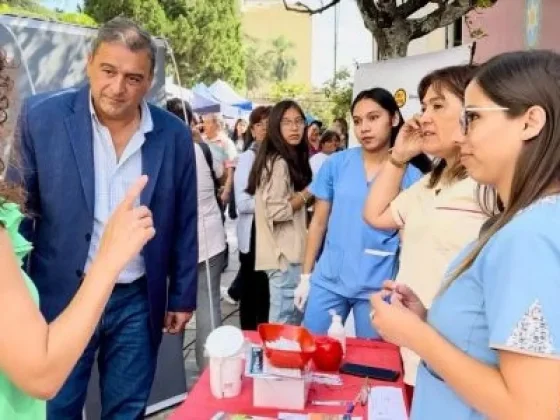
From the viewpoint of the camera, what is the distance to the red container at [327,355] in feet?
7.13

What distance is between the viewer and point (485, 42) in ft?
25.1

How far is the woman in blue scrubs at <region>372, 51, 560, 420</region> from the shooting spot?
1033mm

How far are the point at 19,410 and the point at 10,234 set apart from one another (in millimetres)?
303

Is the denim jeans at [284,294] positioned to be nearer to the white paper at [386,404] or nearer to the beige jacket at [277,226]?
the beige jacket at [277,226]

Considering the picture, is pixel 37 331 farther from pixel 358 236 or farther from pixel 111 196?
pixel 358 236

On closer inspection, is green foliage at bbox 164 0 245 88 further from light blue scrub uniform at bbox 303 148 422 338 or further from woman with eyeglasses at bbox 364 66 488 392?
woman with eyeglasses at bbox 364 66 488 392

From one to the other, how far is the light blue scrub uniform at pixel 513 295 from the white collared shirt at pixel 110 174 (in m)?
1.40

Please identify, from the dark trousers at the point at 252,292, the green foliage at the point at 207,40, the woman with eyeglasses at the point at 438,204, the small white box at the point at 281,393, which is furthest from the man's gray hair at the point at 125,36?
the green foliage at the point at 207,40

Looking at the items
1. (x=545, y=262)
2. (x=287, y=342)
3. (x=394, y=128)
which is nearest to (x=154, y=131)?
(x=287, y=342)

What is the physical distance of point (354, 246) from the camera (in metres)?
2.93

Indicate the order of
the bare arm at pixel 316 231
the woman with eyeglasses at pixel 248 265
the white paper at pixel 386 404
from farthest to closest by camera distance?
the woman with eyeglasses at pixel 248 265 → the bare arm at pixel 316 231 → the white paper at pixel 386 404

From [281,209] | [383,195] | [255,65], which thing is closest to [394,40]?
[281,209]

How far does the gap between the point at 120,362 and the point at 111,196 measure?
611 millimetres

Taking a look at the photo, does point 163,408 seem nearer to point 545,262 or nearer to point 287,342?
point 287,342
